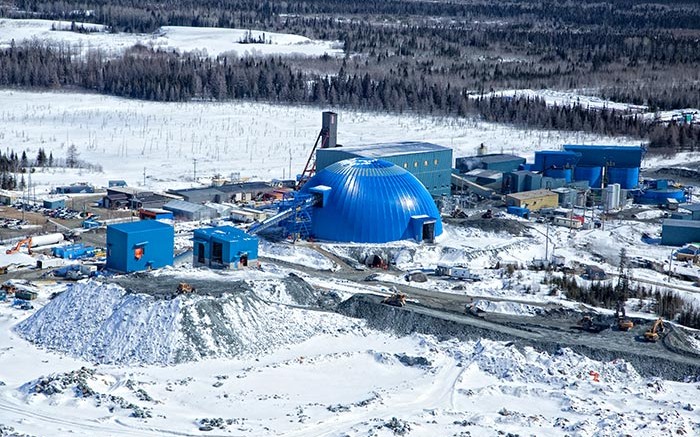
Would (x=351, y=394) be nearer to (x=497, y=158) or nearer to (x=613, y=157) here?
(x=613, y=157)

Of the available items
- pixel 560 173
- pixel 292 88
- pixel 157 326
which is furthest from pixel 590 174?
pixel 292 88

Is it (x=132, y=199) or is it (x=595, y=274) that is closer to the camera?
(x=595, y=274)

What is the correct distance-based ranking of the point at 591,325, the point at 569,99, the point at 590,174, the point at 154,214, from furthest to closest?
the point at 569,99, the point at 590,174, the point at 154,214, the point at 591,325

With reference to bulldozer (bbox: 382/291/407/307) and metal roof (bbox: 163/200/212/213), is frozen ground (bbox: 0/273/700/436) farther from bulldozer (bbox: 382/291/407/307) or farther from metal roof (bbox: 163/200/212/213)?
metal roof (bbox: 163/200/212/213)

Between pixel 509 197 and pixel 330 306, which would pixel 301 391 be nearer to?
pixel 330 306

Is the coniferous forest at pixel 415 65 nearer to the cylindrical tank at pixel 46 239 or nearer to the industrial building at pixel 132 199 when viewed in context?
the industrial building at pixel 132 199

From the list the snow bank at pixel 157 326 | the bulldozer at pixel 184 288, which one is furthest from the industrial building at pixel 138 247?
the bulldozer at pixel 184 288

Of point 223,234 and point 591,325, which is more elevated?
point 223,234
